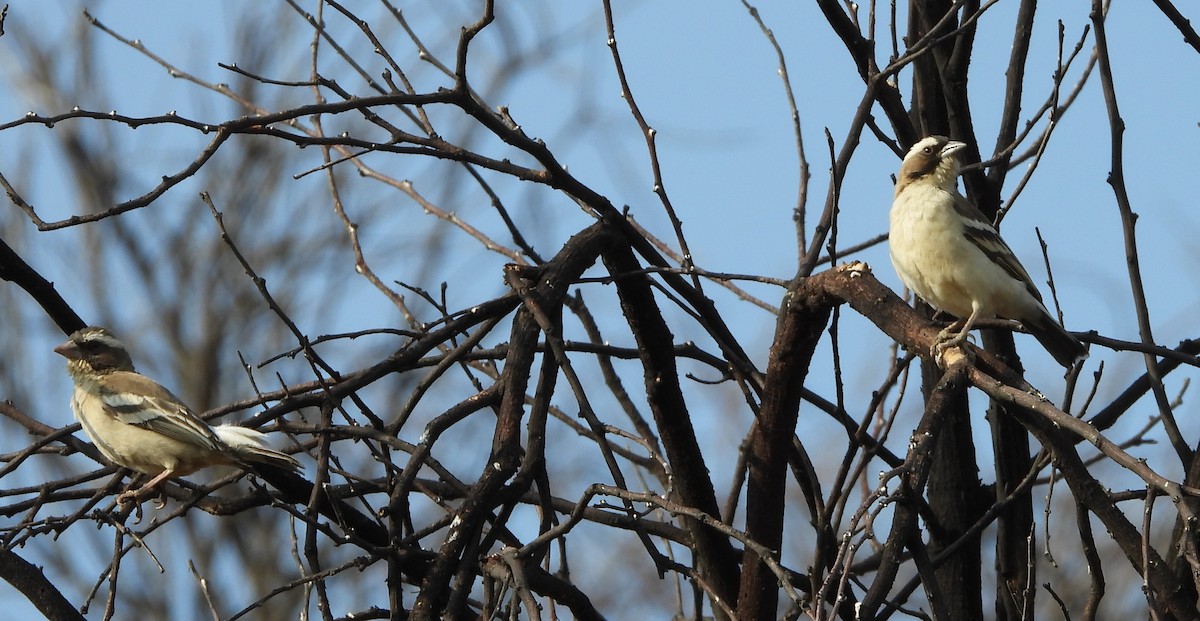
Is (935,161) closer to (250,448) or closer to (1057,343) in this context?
(1057,343)

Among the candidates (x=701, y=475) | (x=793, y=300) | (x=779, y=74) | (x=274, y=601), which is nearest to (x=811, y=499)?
(x=701, y=475)

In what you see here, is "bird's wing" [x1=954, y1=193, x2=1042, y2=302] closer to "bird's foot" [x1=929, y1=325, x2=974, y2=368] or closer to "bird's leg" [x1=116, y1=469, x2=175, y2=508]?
"bird's foot" [x1=929, y1=325, x2=974, y2=368]

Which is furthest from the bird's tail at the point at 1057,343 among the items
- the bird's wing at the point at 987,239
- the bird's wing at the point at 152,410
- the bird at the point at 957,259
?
the bird's wing at the point at 152,410

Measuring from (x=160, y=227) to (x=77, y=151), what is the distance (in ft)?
5.22

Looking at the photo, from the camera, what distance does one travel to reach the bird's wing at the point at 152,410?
6031mm

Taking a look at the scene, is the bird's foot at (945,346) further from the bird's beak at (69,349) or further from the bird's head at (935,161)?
the bird's beak at (69,349)

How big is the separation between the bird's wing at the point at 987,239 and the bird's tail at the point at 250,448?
10.1 ft

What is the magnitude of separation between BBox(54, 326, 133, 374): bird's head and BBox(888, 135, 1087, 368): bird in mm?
3814

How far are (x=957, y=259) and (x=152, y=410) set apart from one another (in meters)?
3.64

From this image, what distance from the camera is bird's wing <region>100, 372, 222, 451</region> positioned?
6.03 m

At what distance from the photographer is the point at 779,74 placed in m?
5.81

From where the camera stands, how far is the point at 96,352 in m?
6.79

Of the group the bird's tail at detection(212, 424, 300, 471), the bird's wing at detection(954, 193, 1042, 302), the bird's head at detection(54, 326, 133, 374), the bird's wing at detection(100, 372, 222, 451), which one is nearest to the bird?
the bird's wing at detection(954, 193, 1042, 302)

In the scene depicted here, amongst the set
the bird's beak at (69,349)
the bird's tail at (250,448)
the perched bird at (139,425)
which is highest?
the bird's beak at (69,349)
